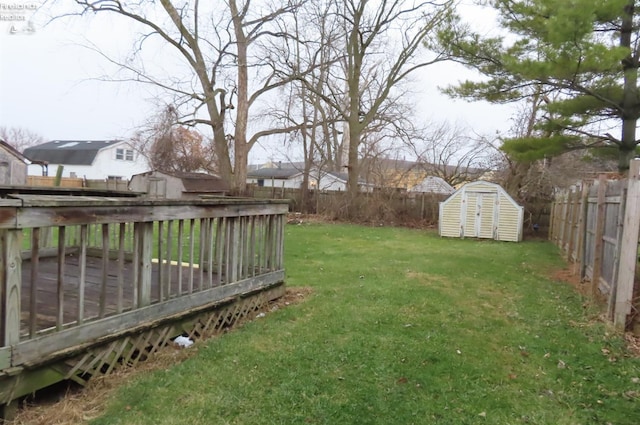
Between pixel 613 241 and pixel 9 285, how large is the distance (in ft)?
19.4

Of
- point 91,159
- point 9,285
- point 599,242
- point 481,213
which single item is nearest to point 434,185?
point 481,213

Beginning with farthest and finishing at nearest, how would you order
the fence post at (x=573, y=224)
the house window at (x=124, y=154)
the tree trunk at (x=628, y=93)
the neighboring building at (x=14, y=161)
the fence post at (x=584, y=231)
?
the house window at (x=124, y=154), the neighboring building at (x=14, y=161), the fence post at (x=573, y=224), the tree trunk at (x=628, y=93), the fence post at (x=584, y=231)

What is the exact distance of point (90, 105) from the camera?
18.6 m

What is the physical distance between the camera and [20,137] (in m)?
55.1

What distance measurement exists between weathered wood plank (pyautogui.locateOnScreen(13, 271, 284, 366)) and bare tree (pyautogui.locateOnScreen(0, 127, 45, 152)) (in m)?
60.3

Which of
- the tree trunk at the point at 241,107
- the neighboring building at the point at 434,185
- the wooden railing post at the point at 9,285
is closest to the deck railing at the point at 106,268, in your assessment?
the wooden railing post at the point at 9,285

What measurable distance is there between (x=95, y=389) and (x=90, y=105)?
18.7 meters

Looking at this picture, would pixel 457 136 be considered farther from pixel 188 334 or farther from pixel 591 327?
pixel 188 334

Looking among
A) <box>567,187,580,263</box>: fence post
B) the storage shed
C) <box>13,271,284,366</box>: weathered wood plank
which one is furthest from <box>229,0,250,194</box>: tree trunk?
<box>13,271,284,366</box>: weathered wood plank

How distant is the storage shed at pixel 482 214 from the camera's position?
1441 cm

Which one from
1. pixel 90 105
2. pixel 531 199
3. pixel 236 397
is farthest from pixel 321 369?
pixel 90 105

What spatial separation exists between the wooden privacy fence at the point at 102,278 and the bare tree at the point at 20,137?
59435 millimetres

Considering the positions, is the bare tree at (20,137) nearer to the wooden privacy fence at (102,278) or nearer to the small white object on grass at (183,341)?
the wooden privacy fence at (102,278)

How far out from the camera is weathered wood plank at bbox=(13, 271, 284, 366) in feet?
8.35
